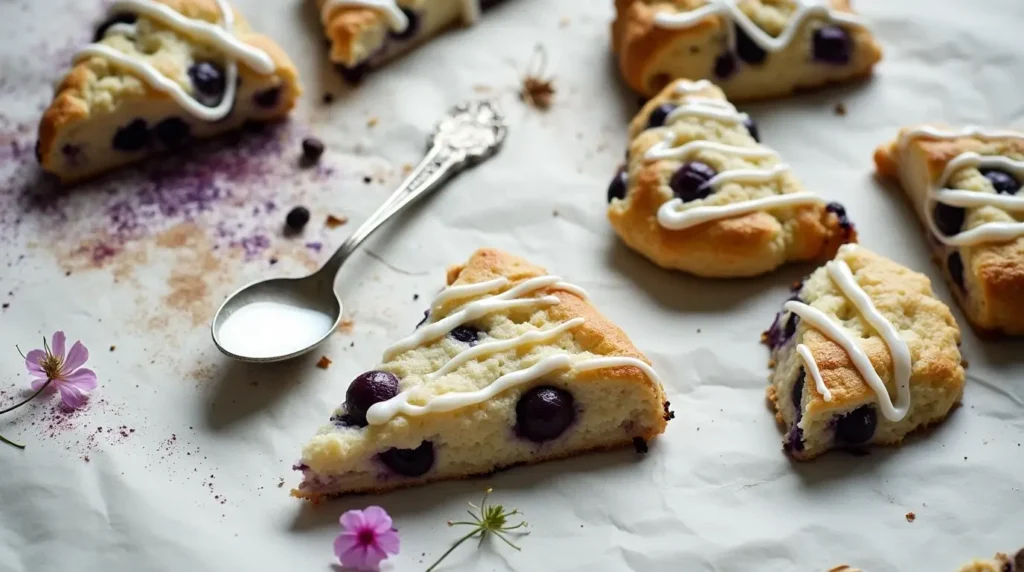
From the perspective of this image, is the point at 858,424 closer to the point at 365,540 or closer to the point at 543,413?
the point at 543,413

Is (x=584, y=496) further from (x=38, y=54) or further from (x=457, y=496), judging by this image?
(x=38, y=54)

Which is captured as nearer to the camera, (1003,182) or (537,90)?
(1003,182)

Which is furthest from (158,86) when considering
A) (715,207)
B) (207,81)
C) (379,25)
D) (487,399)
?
(715,207)

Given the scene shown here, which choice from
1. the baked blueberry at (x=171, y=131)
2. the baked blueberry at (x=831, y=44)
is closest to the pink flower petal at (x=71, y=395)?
the baked blueberry at (x=171, y=131)

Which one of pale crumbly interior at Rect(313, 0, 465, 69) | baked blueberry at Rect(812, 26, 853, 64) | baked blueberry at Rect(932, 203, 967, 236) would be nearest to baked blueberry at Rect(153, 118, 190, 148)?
pale crumbly interior at Rect(313, 0, 465, 69)

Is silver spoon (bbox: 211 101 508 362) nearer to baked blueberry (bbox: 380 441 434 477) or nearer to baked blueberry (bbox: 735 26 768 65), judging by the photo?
baked blueberry (bbox: 380 441 434 477)

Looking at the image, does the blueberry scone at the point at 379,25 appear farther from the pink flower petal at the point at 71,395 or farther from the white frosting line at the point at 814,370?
the white frosting line at the point at 814,370

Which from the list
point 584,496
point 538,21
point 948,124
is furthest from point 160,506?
point 948,124
